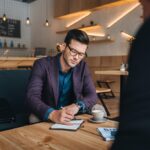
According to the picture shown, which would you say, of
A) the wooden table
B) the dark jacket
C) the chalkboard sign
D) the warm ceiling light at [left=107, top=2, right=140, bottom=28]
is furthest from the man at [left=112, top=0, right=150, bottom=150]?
the chalkboard sign

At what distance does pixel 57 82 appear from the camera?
6.40ft

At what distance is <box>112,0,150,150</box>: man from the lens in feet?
1.19

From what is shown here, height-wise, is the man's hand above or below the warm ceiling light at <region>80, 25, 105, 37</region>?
below

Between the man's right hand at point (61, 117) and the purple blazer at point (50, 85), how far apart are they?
0.22 m

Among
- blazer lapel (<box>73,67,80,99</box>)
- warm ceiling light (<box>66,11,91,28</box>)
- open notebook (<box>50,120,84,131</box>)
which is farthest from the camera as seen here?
warm ceiling light (<box>66,11,91,28</box>)

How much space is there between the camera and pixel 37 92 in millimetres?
1784

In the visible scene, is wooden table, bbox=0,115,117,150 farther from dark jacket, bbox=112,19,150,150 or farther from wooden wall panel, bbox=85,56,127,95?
wooden wall panel, bbox=85,56,127,95

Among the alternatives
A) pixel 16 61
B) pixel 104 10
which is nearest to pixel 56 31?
pixel 104 10

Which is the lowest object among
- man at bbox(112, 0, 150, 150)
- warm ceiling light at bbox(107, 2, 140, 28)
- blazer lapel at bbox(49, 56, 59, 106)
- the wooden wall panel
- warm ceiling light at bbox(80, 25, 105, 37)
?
the wooden wall panel

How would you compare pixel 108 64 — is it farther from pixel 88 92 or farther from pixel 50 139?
pixel 50 139

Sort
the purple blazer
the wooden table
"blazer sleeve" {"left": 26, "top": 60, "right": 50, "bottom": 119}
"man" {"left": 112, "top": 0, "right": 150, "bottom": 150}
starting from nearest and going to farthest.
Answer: "man" {"left": 112, "top": 0, "right": 150, "bottom": 150} < the wooden table < "blazer sleeve" {"left": 26, "top": 60, "right": 50, "bottom": 119} < the purple blazer

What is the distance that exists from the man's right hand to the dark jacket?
41.3 inches

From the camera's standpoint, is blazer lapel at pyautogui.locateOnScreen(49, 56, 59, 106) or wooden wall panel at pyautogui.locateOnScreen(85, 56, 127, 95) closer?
blazer lapel at pyautogui.locateOnScreen(49, 56, 59, 106)

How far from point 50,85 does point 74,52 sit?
0.34 m
